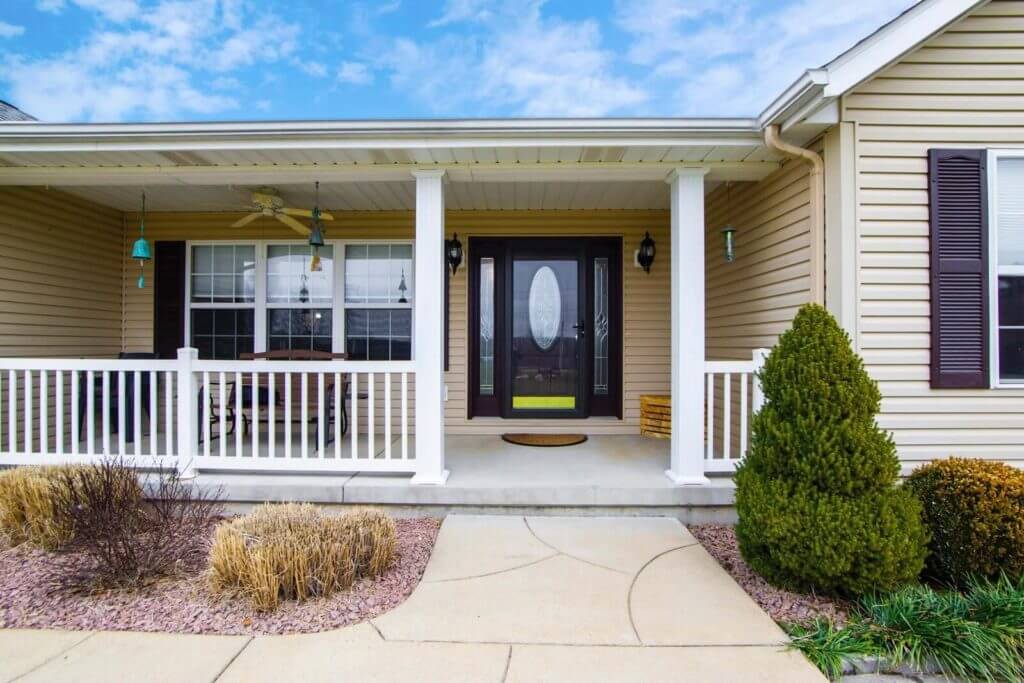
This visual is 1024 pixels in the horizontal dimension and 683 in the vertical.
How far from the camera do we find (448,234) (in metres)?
5.40

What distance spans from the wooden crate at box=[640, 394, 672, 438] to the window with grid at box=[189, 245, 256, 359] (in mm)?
4206

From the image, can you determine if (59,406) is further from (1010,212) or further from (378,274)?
(1010,212)

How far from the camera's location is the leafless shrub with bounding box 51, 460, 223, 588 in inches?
100.0

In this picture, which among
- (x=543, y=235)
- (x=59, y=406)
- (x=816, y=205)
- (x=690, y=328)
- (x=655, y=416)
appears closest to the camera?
(x=816, y=205)

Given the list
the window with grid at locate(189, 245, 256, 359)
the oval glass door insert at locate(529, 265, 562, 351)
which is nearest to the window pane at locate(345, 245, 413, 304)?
the window with grid at locate(189, 245, 256, 359)

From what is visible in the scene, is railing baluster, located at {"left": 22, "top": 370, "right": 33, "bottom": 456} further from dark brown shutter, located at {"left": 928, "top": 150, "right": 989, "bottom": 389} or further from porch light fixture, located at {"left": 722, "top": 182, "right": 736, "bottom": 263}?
dark brown shutter, located at {"left": 928, "top": 150, "right": 989, "bottom": 389}

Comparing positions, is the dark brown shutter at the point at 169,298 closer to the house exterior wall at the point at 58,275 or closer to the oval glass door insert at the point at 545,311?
the house exterior wall at the point at 58,275

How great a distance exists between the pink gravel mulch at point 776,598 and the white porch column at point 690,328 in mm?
651

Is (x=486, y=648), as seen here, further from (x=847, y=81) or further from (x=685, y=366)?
(x=847, y=81)

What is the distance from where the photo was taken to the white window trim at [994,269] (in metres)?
3.09

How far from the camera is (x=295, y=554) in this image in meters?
2.41

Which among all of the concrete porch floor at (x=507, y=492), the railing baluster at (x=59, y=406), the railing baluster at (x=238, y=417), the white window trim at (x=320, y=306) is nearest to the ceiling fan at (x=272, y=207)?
the white window trim at (x=320, y=306)

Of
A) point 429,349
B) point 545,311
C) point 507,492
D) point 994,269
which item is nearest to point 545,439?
point 545,311

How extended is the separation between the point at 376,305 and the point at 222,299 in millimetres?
1662
